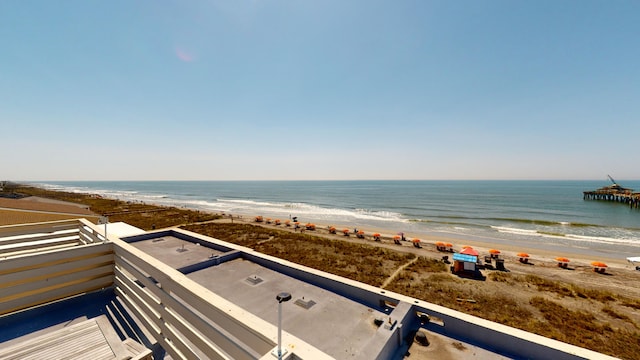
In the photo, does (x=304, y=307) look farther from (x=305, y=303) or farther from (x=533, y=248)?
(x=533, y=248)

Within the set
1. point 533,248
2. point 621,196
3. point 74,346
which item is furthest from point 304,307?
point 621,196

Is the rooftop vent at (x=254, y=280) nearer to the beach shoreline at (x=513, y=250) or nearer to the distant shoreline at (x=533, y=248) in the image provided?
the beach shoreline at (x=513, y=250)

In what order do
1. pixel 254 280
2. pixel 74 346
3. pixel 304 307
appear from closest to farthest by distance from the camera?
1. pixel 74 346
2. pixel 304 307
3. pixel 254 280

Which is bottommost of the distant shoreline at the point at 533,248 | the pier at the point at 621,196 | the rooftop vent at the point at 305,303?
the distant shoreline at the point at 533,248

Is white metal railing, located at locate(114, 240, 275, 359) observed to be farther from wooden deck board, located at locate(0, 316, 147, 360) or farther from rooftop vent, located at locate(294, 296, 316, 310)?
rooftop vent, located at locate(294, 296, 316, 310)

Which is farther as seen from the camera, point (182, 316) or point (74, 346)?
point (74, 346)

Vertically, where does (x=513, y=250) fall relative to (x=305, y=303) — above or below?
below

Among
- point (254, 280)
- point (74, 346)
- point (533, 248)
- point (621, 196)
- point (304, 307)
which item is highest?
point (74, 346)

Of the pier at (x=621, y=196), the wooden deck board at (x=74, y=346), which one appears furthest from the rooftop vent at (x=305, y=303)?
the pier at (x=621, y=196)

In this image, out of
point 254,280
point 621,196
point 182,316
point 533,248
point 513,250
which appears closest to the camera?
point 182,316

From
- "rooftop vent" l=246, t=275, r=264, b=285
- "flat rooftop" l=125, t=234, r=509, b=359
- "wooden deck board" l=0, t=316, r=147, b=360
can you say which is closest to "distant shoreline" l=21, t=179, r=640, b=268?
"flat rooftop" l=125, t=234, r=509, b=359

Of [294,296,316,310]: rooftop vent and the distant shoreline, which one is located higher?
[294,296,316,310]: rooftop vent
